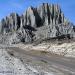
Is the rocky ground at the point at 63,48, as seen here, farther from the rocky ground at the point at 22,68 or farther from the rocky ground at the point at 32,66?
the rocky ground at the point at 22,68

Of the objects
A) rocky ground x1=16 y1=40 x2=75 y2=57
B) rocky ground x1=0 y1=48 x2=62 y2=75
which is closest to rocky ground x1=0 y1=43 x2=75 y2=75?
rocky ground x1=0 y1=48 x2=62 y2=75

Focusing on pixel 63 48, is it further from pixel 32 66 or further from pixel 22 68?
pixel 22 68

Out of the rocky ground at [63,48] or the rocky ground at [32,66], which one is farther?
the rocky ground at [63,48]

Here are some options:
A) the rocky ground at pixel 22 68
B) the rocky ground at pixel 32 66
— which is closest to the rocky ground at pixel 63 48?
the rocky ground at pixel 32 66

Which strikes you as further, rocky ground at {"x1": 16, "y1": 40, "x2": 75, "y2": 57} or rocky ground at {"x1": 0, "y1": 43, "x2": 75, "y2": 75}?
rocky ground at {"x1": 16, "y1": 40, "x2": 75, "y2": 57}

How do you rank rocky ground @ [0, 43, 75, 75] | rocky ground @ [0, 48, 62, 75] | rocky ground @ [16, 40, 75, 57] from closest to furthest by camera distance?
rocky ground @ [0, 48, 62, 75]
rocky ground @ [0, 43, 75, 75]
rocky ground @ [16, 40, 75, 57]

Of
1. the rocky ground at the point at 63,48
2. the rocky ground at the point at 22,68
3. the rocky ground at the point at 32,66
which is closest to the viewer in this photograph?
the rocky ground at the point at 22,68

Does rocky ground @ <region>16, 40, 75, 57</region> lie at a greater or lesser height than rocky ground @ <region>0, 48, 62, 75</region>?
greater

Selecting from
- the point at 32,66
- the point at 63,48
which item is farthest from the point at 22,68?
the point at 63,48

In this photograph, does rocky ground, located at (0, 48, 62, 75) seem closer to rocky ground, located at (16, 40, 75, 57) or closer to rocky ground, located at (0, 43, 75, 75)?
rocky ground, located at (0, 43, 75, 75)

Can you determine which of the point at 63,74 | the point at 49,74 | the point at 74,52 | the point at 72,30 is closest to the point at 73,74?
the point at 63,74

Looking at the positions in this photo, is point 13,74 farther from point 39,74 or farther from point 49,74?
point 49,74

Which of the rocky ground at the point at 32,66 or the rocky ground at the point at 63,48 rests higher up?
the rocky ground at the point at 63,48

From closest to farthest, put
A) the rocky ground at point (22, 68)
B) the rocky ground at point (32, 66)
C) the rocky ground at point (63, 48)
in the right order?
the rocky ground at point (22, 68) < the rocky ground at point (32, 66) < the rocky ground at point (63, 48)
